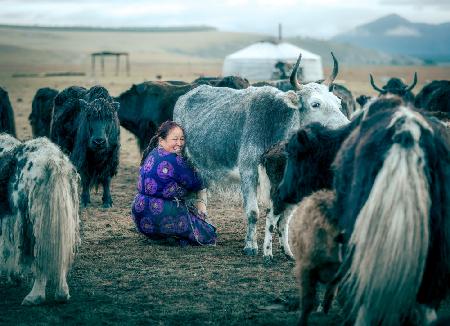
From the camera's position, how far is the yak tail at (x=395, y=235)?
9.62 feet

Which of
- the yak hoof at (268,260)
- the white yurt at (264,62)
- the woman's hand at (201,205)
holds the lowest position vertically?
the yak hoof at (268,260)

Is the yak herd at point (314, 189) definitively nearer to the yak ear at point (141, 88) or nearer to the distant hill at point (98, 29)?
the yak ear at point (141, 88)

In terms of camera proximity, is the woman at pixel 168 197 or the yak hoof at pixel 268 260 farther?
the woman at pixel 168 197

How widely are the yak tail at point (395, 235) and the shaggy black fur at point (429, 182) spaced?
0.25 ft

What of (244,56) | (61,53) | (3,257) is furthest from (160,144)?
(61,53)

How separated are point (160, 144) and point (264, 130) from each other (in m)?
1.03

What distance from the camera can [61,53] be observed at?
360ft

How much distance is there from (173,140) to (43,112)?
629cm

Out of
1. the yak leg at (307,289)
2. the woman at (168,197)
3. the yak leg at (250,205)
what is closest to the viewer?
the yak leg at (307,289)

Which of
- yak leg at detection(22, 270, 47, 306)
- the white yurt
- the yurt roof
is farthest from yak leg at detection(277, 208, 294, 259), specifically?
the yurt roof

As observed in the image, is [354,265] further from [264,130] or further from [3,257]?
[264,130]

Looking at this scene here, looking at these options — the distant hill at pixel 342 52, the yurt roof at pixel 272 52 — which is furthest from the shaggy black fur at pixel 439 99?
the distant hill at pixel 342 52

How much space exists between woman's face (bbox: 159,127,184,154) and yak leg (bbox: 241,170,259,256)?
676 millimetres

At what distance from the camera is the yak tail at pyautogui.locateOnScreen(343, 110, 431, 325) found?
115 inches
